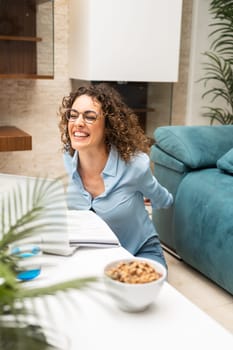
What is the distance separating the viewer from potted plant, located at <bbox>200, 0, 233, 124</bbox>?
357cm

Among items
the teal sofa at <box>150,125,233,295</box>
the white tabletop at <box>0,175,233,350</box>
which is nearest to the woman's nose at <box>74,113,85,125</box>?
the white tabletop at <box>0,175,233,350</box>

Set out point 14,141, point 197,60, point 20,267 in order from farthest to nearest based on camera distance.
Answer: point 197,60, point 14,141, point 20,267

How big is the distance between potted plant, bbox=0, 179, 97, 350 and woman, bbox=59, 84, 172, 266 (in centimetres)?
107

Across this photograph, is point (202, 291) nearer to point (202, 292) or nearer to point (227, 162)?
point (202, 292)

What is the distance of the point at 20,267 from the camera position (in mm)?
503

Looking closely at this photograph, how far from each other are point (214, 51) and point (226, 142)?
57.5 inches

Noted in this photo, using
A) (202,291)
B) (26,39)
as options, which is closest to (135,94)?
(26,39)

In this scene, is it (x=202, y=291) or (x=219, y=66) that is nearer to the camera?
(x=202, y=291)

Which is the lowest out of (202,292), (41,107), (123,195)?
(202,292)

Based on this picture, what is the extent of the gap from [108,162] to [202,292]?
912mm

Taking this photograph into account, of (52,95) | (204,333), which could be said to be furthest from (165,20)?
(204,333)

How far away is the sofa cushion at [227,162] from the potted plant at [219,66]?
1452 mm

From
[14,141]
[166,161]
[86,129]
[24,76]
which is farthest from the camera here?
[24,76]

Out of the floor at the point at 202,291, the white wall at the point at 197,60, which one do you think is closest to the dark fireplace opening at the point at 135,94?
the white wall at the point at 197,60
